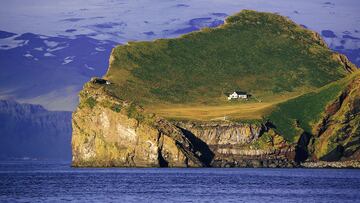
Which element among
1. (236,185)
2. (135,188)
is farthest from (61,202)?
(236,185)

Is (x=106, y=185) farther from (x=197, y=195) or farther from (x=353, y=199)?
(x=353, y=199)

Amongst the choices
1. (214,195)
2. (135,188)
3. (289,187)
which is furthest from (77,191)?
(289,187)

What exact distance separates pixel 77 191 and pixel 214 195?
894 inches

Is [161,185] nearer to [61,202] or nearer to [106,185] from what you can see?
[106,185]

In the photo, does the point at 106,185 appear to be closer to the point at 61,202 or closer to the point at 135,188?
the point at 135,188

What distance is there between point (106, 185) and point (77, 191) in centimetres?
1530

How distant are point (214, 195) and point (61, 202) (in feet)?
82.5

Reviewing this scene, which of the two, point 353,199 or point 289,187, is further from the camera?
point 289,187

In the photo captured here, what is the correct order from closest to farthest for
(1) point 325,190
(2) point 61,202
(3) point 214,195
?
(2) point 61,202
(3) point 214,195
(1) point 325,190

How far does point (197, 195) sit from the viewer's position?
576 feet

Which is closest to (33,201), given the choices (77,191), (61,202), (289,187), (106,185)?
(61,202)

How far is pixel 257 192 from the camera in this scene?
18312 centimetres

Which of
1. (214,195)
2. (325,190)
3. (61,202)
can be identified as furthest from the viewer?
(325,190)

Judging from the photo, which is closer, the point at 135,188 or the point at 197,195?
the point at 197,195
